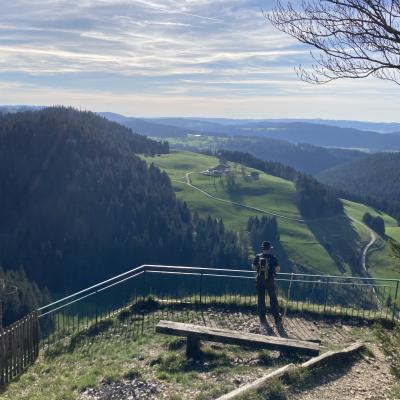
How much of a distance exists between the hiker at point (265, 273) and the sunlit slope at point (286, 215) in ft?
348

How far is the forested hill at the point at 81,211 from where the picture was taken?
370ft

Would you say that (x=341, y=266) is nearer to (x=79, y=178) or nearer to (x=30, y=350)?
(x=79, y=178)

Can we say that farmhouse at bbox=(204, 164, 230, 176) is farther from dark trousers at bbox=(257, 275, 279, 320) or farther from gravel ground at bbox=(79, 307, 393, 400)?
gravel ground at bbox=(79, 307, 393, 400)

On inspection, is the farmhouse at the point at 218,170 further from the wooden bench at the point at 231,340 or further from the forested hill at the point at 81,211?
the wooden bench at the point at 231,340

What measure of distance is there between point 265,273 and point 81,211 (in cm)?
11932

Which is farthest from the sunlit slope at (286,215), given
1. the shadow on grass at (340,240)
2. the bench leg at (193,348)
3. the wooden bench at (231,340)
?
the bench leg at (193,348)

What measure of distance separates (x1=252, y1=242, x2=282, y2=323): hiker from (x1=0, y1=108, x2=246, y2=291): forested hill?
96.5m

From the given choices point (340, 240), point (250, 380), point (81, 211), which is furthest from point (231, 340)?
point (340, 240)

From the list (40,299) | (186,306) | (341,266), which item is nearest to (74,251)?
(40,299)

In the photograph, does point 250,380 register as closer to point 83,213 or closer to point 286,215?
point 83,213

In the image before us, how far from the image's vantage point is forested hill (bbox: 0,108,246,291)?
113m

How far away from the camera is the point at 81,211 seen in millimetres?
128375

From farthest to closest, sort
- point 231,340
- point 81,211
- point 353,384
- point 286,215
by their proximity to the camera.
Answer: point 286,215 → point 81,211 → point 231,340 → point 353,384

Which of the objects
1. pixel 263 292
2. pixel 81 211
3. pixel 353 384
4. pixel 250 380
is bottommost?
pixel 81 211
